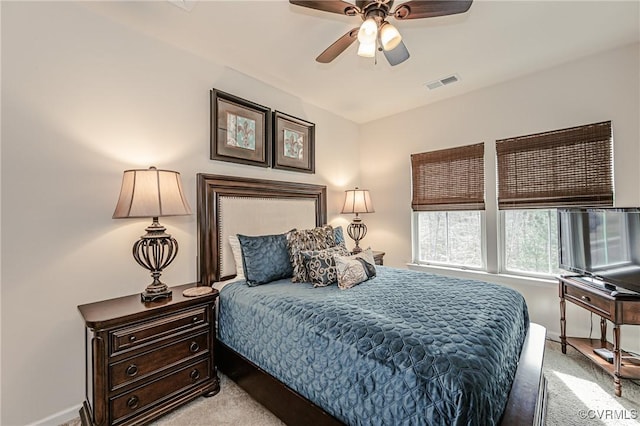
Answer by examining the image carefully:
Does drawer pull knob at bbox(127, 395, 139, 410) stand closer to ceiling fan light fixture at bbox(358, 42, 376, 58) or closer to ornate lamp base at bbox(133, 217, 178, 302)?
ornate lamp base at bbox(133, 217, 178, 302)

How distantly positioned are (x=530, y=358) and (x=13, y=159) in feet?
11.0

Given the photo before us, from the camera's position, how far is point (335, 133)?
13.6 feet

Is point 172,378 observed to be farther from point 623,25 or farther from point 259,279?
point 623,25

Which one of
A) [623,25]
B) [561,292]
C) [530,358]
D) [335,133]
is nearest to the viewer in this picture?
[530,358]

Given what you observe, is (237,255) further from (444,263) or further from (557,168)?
(557,168)

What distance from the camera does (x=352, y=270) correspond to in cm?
229

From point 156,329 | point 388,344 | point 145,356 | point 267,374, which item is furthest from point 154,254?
point 388,344

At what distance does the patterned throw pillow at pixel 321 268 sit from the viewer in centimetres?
227

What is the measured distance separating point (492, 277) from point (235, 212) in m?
2.98

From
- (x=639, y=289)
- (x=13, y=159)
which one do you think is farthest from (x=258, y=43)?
(x=639, y=289)

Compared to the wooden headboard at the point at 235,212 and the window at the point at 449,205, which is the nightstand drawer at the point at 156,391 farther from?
the window at the point at 449,205

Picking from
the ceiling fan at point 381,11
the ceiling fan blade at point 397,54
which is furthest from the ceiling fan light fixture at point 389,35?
the ceiling fan blade at point 397,54

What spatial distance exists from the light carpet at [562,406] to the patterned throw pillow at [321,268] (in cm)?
95

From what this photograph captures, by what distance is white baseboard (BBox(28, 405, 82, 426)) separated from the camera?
1.77 meters
